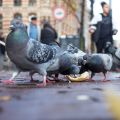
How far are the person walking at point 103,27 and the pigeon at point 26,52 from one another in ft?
23.9

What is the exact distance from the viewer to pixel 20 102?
5.01 m

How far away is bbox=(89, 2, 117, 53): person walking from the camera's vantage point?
1559cm

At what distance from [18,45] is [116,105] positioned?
3.56 metres

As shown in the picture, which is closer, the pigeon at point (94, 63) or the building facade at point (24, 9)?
the pigeon at point (94, 63)

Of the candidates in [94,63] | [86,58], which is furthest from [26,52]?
[94,63]

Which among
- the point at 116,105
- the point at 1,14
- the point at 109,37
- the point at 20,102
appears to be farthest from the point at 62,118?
the point at 1,14

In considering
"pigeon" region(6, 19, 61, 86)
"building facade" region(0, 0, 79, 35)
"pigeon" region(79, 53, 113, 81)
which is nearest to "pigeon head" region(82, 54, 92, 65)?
"pigeon" region(79, 53, 113, 81)

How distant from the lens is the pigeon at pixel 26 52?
7898 mm

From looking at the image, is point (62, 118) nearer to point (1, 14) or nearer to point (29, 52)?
point (29, 52)

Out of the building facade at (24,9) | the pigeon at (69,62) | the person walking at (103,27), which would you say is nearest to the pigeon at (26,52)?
the pigeon at (69,62)

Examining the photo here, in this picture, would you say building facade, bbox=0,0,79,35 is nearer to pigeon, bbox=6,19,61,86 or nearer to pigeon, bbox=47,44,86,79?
pigeon, bbox=47,44,86,79

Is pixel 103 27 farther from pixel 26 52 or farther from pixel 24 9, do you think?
pixel 24 9

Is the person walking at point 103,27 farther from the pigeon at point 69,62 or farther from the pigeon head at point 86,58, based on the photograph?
the pigeon at point 69,62

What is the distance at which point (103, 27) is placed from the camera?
1620 cm
